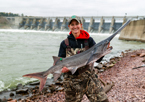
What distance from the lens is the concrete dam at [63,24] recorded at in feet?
163

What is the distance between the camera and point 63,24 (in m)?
61.5

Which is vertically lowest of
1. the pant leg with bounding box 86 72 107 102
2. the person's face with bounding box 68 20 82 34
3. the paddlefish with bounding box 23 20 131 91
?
the pant leg with bounding box 86 72 107 102

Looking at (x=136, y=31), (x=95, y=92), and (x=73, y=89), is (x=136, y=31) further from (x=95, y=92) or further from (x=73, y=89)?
(x=73, y=89)

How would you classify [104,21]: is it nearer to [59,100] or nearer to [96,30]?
[96,30]

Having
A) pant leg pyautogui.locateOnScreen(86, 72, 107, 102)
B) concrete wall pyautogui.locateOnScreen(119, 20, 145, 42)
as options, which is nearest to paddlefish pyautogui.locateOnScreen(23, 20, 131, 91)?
pant leg pyautogui.locateOnScreen(86, 72, 107, 102)

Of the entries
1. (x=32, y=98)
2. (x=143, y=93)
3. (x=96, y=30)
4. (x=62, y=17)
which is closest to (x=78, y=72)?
(x=143, y=93)

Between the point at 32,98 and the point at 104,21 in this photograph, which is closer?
the point at 32,98

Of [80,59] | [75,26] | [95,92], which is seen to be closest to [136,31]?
[75,26]

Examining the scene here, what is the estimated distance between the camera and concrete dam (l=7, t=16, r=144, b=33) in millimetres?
49656

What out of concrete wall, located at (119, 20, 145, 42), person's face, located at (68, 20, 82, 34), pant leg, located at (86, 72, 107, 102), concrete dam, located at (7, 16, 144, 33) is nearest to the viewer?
pant leg, located at (86, 72, 107, 102)

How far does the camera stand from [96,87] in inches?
119

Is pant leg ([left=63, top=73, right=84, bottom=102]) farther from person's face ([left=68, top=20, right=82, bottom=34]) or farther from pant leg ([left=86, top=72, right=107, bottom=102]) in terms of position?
person's face ([left=68, top=20, right=82, bottom=34])

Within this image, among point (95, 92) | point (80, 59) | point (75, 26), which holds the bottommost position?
point (95, 92)

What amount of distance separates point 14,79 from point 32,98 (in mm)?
3510
